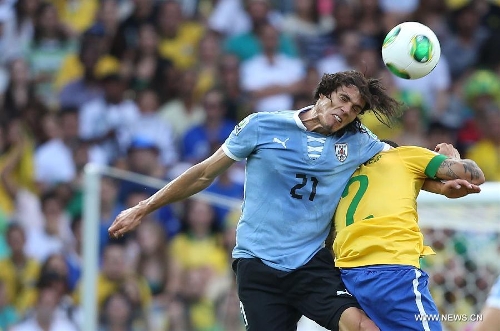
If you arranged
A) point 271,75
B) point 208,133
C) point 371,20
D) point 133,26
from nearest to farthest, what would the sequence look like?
point 208,133 → point 271,75 → point 133,26 → point 371,20

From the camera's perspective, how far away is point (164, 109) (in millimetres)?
10406

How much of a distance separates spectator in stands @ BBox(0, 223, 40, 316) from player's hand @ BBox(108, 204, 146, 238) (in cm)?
356

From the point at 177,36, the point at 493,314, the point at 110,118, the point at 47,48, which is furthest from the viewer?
the point at 177,36

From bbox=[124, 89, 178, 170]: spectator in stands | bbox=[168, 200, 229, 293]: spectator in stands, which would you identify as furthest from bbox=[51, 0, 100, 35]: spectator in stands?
bbox=[168, 200, 229, 293]: spectator in stands

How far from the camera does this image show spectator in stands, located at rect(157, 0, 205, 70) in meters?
10.9

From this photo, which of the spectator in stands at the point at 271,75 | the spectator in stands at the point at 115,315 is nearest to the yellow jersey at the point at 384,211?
the spectator in stands at the point at 115,315

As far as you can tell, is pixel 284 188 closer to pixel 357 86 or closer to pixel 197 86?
pixel 357 86

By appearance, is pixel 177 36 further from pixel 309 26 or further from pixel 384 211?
pixel 384 211

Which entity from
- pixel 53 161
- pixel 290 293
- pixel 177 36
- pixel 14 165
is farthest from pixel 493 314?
pixel 177 36

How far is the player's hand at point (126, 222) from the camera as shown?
5.43m

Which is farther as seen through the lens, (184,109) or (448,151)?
(184,109)

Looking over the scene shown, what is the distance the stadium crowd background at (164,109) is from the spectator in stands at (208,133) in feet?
0.04

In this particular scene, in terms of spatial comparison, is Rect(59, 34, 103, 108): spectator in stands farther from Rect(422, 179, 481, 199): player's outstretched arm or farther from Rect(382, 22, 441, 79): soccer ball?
Rect(422, 179, 481, 199): player's outstretched arm

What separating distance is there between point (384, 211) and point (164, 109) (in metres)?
5.39
